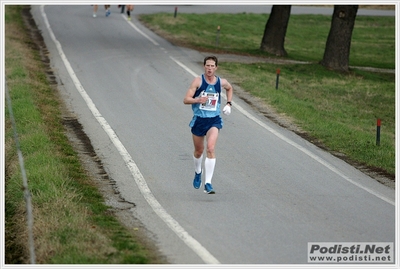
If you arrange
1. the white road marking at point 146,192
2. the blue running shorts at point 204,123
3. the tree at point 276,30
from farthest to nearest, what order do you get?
the tree at point 276,30, the blue running shorts at point 204,123, the white road marking at point 146,192

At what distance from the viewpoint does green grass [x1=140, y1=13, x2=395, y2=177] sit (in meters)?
18.8

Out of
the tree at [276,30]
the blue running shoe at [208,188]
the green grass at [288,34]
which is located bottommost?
the green grass at [288,34]

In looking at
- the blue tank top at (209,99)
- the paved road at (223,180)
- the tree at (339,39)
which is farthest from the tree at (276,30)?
the blue tank top at (209,99)

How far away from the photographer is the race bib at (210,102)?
1206 cm

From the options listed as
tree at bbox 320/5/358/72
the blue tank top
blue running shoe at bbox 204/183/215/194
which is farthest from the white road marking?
tree at bbox 320/5/358/72

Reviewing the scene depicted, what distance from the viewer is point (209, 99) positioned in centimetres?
1208

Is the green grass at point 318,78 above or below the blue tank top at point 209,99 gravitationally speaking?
below

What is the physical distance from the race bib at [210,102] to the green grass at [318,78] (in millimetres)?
4831

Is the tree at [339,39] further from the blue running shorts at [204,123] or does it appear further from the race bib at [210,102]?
the race bib at [210,102]

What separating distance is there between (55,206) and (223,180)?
3.67 metres

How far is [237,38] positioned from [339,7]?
37.2 feet

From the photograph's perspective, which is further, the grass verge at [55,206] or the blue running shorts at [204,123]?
the blue running shorts at [204,123]

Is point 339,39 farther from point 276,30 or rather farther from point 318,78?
point 276,30

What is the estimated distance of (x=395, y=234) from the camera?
10.6m
